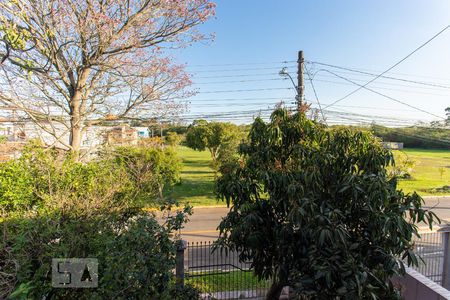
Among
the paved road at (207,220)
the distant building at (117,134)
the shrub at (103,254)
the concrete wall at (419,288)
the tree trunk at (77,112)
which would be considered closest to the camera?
the shrub at (103,254)

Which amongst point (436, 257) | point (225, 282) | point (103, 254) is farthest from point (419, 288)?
point (436, 257)

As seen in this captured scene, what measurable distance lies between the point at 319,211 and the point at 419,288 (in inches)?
85.2

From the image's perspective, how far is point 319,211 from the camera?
100 inches

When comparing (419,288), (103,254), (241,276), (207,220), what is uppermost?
(103,254)

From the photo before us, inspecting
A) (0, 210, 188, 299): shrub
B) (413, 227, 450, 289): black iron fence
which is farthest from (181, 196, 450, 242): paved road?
(0, 210, 188, 299): shrub

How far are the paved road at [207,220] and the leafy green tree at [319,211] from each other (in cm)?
597

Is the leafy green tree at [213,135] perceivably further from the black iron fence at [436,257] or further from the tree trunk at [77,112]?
the tree trunk at [77,112]

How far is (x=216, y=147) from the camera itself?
2080 centimetres

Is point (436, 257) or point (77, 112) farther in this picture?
point (436, 257)

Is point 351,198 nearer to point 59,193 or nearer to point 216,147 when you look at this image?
point 59,193

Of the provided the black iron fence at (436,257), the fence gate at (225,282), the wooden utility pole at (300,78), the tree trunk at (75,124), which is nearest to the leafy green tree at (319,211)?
the fence gate at (225,282)

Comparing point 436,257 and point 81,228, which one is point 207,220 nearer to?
point 436,257

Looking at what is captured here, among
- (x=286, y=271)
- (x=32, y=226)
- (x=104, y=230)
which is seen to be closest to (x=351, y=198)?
(x=286, y=271)

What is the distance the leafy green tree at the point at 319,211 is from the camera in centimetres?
238
